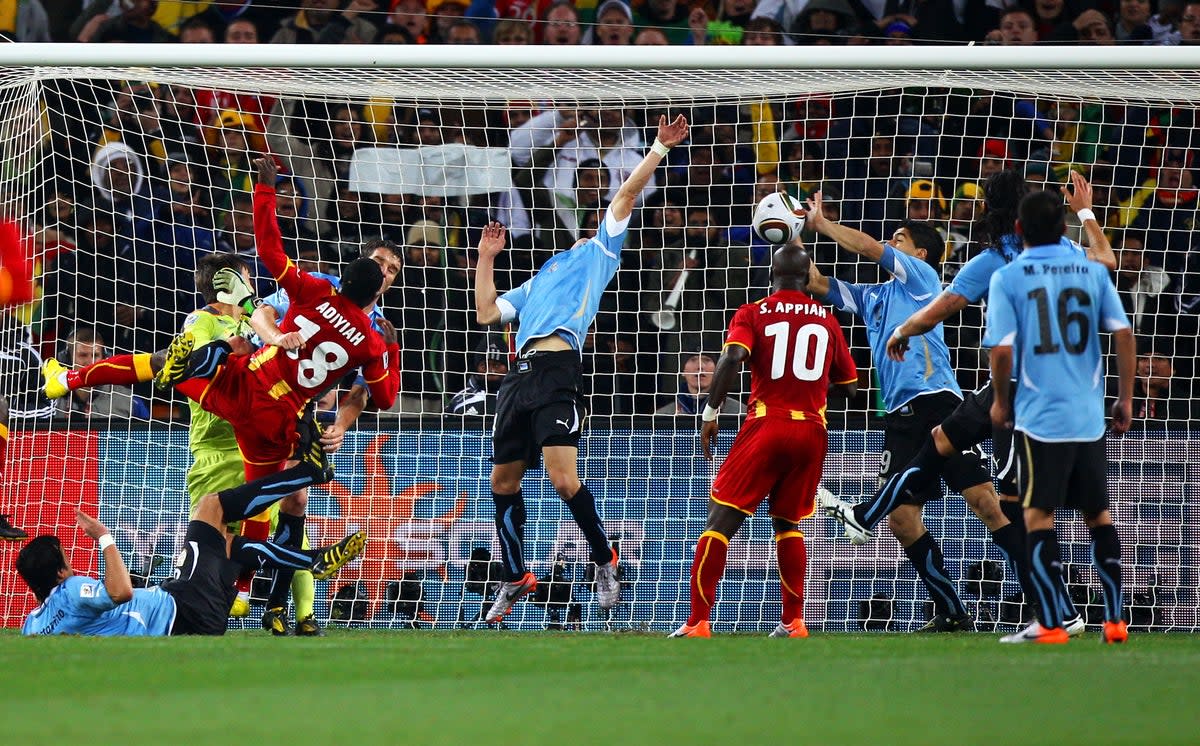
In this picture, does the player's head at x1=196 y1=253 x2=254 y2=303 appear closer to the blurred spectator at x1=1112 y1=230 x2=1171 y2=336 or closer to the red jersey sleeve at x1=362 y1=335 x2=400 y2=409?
the red jersey sleeve at x1=362 y1=335 x2=400 y2=409

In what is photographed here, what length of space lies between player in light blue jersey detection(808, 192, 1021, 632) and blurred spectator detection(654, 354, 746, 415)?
1812 mm

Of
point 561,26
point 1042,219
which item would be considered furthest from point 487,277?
Result: point 561,26

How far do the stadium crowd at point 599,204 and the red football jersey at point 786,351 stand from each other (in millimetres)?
2642

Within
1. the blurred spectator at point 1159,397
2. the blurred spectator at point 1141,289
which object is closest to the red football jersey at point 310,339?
the blurred spectator at point 1159,397

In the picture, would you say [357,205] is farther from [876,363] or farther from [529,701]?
[529,701]

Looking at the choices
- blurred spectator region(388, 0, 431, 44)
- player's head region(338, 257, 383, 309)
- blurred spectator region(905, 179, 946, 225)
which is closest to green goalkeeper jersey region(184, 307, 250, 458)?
player's head region(338, 257, 383, 309)

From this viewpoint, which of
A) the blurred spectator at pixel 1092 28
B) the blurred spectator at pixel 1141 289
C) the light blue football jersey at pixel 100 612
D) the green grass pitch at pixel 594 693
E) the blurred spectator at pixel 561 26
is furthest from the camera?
the blurred spectator at pixel 561 26

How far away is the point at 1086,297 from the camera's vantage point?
6.00m

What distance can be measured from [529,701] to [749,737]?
89 centimetres

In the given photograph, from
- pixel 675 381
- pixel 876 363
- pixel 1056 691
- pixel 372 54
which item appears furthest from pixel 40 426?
pixel 1056 691

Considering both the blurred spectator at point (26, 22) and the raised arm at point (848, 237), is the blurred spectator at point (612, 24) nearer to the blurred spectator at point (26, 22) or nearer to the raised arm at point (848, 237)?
the blurred spectator at point (26, 22)

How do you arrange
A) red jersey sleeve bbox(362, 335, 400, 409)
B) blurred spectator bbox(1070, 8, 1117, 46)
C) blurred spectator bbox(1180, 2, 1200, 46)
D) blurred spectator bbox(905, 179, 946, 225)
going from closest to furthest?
A: red jersey sleeve bbox(362, 335, 400, 409), blurred spectator bbox(905, 179, 946, 225), blurred spectator bbox(1070, 8, 1117, 46), blurred spectator bbox(1180, 2, 1200, 46)

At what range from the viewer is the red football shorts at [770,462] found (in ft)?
23.7

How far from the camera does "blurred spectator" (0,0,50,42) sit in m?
13.0
